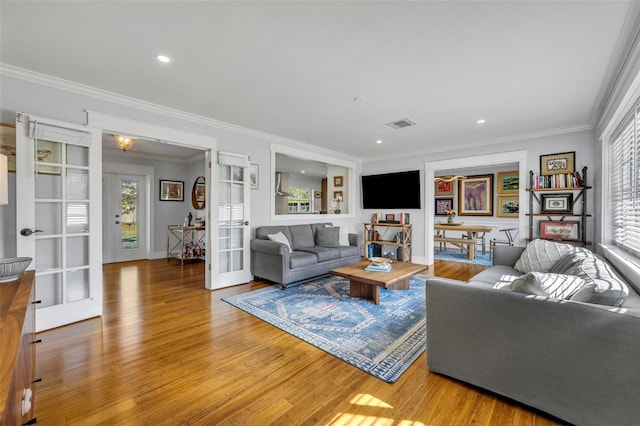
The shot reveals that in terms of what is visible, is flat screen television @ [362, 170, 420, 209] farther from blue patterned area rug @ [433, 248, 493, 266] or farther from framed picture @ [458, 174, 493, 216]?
framed picture @ [458, 174, 493, 216]

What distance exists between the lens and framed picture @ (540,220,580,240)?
13.5 ft

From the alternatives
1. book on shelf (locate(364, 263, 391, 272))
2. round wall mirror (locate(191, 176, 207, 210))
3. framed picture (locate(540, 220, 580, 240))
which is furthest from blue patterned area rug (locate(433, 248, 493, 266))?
round wall mirror (locate(191, 176, 207, 210))

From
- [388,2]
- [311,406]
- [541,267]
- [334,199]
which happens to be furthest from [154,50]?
[334,199]

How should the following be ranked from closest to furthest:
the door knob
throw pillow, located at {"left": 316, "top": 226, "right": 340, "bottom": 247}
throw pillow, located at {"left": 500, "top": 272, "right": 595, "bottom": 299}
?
throw pillow, located at {"left": 500, "top": 272, "right": 595, "bottom": 299}
the door knob
throw pillow, located at {"left": 316, "top": 226, "right": 340, "bottom": 247}

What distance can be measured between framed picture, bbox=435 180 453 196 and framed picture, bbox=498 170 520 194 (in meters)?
1.25

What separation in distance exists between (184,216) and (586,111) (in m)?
7.55

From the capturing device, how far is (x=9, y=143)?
2.54 meters

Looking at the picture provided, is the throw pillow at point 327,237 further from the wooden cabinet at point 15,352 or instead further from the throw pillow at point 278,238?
the wooden cabinet at point 15,352

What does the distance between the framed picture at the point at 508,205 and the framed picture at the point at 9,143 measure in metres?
8.92

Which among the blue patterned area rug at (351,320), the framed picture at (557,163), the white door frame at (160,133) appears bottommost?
the blue patterned area rug at (351,320)

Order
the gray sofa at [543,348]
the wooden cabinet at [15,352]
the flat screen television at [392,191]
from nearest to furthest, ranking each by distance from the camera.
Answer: the wooden cabinet at [15,352] < the gray sofa at [543,348] < the flat screen television at [392,191]

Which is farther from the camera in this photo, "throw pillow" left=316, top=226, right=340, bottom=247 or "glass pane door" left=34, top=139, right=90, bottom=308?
"throw pillow" left=316, top=226, right=340, bottom=247

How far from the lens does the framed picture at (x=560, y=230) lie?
13.5ft

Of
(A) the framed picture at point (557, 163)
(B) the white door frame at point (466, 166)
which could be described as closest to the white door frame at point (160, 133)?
(B) the white door frame at point (466, 166)
